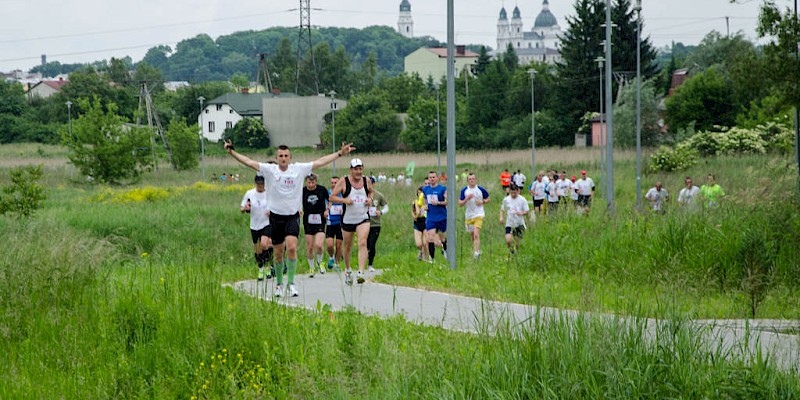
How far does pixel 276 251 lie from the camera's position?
13.2m

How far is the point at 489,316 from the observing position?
7930 millimetres

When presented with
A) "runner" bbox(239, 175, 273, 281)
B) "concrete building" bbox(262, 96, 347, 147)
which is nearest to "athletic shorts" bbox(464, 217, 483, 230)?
"runner" bbox(239, 175, 273, 281)

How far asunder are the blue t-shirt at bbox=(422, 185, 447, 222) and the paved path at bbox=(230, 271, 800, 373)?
245cm

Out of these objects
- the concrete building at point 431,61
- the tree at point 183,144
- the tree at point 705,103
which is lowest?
the tree at point 183,144

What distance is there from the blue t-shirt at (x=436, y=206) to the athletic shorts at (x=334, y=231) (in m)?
2.10

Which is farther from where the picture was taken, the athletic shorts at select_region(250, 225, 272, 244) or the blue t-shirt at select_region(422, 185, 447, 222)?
the blue t-shirt at select_region(422, 185, 447, 222)

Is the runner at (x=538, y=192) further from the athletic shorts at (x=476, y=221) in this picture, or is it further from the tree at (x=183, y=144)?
the tree at (x=183, y=144)

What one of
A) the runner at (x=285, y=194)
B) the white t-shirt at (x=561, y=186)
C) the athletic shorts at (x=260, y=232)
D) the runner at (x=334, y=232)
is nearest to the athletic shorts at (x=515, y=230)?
the runner at (x=334, y=232)

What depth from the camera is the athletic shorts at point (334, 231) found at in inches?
667

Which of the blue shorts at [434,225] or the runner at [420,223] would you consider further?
the runner at [420,223]

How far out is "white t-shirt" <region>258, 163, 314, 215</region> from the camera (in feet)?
41.6

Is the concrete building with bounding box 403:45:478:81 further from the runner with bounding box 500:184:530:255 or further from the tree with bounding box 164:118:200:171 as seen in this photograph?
the runner with bounding box 500:184:530:255

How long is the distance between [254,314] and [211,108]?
104 meters

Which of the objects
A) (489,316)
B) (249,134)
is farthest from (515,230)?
(249,134)
